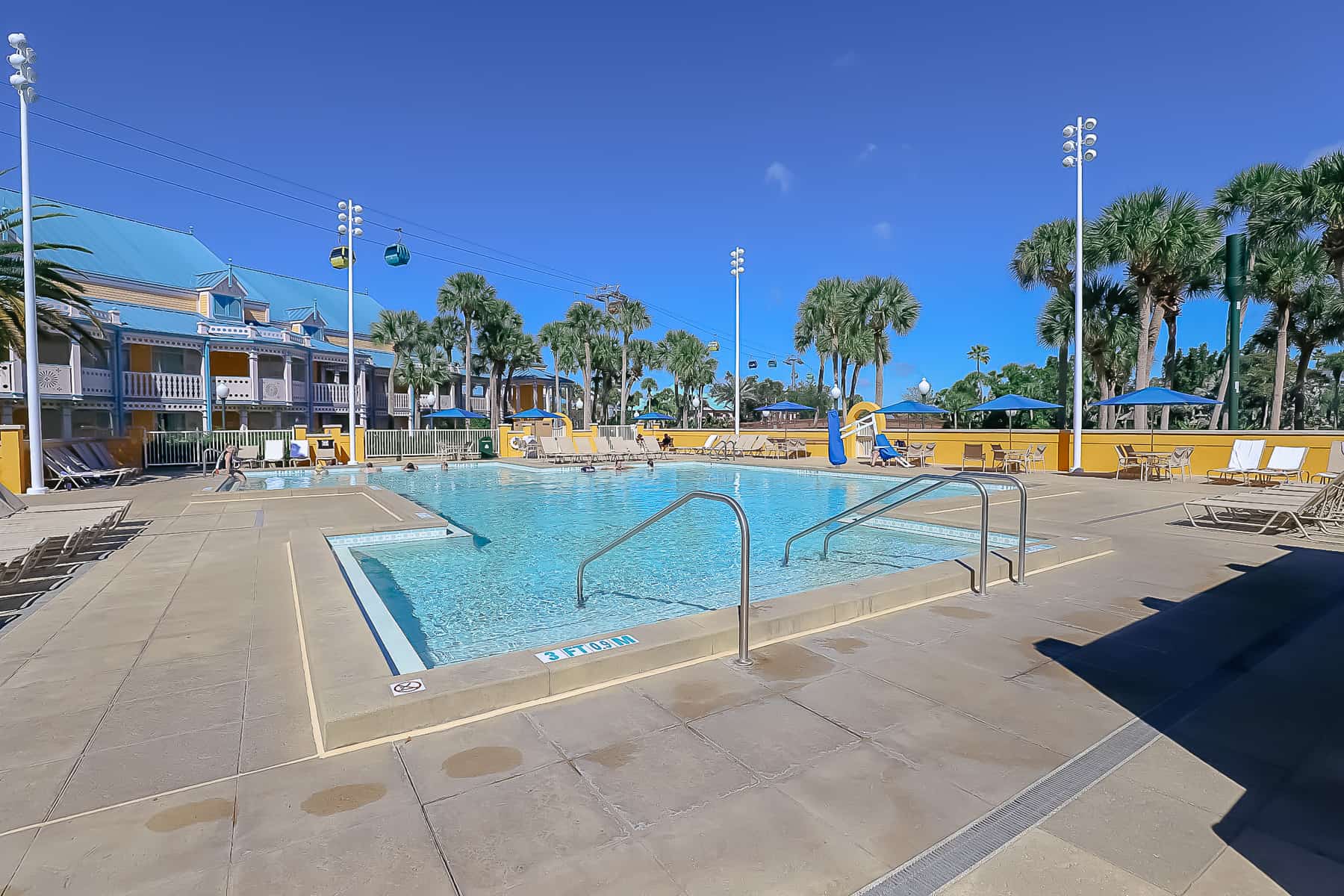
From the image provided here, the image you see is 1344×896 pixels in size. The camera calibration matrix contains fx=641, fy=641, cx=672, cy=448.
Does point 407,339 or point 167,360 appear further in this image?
point 407,339

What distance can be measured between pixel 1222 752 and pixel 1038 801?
3.41ft

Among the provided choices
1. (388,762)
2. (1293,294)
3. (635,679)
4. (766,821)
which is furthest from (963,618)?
(1293,294)

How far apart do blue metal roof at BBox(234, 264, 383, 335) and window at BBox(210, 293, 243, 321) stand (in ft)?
3.47

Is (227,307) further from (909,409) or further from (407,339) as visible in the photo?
(909,409)

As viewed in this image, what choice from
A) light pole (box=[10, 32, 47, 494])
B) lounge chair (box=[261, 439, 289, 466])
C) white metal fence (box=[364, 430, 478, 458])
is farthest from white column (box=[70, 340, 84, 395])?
light pole (box=[10, 32, 47, 494])

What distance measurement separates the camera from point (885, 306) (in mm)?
32812

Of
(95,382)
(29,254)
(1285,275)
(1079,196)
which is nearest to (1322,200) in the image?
(1079,196)

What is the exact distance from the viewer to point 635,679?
3.51 meters

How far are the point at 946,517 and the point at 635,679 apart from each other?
6.71 m

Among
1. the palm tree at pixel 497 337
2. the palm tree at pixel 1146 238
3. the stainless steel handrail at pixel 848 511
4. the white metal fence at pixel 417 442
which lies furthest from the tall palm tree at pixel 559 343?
the stainless steel handrail at pixel 848 511

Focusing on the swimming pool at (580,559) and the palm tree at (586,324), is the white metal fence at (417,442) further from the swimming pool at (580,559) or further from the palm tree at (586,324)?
the palm tree at (586,324)

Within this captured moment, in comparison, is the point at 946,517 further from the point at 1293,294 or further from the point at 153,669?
the point at 1293,294

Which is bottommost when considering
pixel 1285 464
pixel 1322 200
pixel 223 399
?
pixel 1285 464

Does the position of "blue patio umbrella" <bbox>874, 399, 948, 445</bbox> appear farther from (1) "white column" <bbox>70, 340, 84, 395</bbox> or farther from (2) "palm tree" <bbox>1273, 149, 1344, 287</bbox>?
(1) "white column" <bbox>70, 340, 84, 395</bbox>
